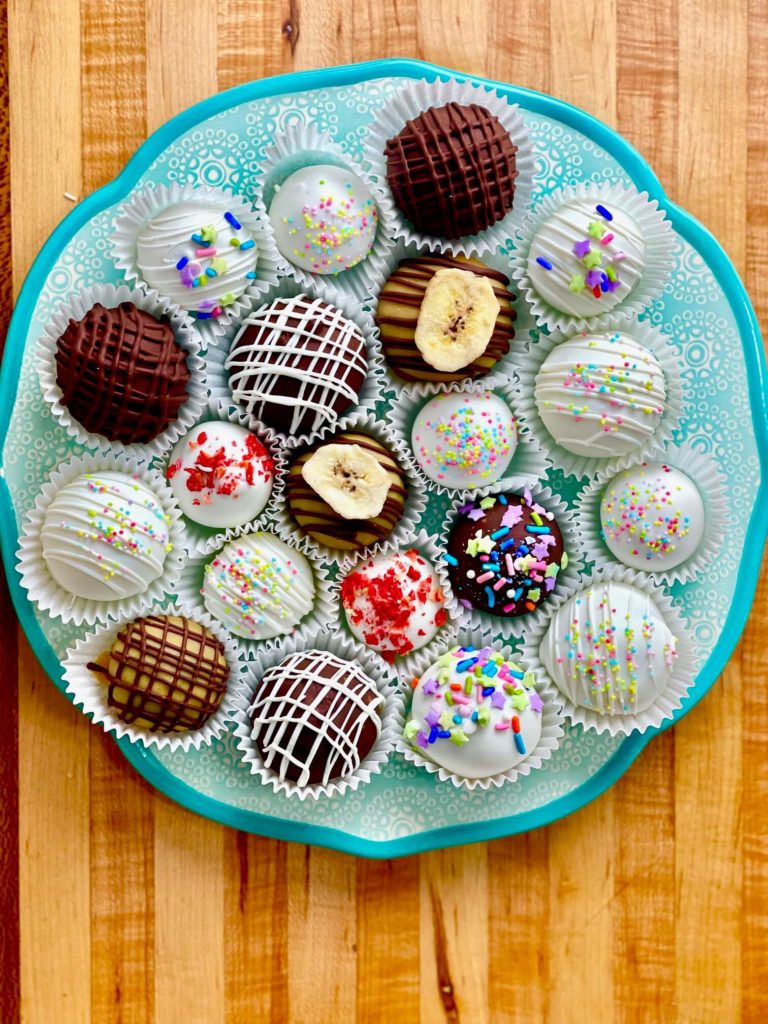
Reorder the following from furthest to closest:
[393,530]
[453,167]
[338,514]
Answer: [393,530], [338,514], [453,167]

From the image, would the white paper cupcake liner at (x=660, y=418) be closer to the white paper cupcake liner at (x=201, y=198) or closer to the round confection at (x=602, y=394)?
the round confection at (x=602, y=394)

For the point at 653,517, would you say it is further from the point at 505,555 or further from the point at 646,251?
the point at 646,251

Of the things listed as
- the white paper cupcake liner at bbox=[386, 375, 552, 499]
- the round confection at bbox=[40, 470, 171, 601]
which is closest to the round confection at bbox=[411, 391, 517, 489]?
the white paper cupcake liner at bbox=[386, 375, 552, 499]

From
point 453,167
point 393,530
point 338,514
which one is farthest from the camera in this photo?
point 393,530

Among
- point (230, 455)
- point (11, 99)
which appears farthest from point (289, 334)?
point (11, 99)

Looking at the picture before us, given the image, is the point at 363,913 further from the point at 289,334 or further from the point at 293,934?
the point at 289,334

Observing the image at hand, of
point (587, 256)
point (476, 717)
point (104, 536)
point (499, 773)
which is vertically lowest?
point (499, 773)

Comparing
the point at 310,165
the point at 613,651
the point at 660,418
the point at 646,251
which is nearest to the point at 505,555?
the point at 613,651

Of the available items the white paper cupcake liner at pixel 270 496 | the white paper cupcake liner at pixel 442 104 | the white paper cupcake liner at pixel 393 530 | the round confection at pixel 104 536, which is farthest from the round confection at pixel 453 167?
the round confection at pixel 104 536

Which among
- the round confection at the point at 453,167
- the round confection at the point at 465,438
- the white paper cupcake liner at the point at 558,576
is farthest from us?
the white paper cupcake liner at the point at 558,576
